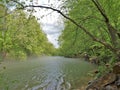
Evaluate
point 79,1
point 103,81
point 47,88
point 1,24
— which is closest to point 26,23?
point 1,24

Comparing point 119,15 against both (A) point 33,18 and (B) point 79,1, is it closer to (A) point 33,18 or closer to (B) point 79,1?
(B) point 79,1

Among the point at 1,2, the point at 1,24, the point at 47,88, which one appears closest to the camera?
the point at 1,2

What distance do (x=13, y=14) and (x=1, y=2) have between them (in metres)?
0.91

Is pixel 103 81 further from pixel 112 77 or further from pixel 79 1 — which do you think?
pixel 79 1

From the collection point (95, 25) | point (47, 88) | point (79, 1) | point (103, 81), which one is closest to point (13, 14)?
point (79, 1)

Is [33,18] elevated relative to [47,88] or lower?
elevated

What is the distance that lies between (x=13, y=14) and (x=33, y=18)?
114cm

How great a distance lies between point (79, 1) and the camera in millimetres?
15008

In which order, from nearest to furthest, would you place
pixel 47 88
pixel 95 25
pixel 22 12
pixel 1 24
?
pixel 22 12 → pixel 1 24 → pixel 95 25 → pixel 47 88

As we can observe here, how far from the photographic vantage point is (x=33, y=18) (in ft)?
40.2

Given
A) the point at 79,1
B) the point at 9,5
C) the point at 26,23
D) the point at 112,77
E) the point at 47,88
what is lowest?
the point at 47,88

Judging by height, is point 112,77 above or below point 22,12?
below

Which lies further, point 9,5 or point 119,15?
point 119,15

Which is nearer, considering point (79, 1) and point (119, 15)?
point (79, 1)
